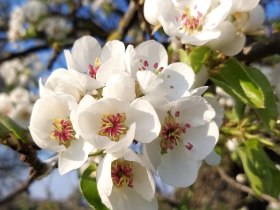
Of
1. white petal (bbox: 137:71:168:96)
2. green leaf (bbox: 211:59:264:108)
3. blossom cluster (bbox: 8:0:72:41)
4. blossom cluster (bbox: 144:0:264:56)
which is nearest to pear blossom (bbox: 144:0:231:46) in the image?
blossom cluster (bbox: 144:0:264:56)

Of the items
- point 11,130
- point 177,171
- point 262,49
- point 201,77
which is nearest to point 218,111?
point 201,77

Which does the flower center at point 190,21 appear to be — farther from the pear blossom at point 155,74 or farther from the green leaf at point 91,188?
the green leaf at point 91,188

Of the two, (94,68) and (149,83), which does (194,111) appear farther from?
(94,68)

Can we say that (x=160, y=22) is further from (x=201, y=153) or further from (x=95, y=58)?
(x=201, y=153)

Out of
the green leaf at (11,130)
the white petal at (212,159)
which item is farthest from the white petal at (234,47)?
the green leaf at (11,130)

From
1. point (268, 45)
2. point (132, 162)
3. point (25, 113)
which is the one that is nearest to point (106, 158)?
point (132, 162)

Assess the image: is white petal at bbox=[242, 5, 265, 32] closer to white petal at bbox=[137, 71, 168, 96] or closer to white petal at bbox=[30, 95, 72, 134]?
white petal at bbox=[137, 71, 168, 96]
